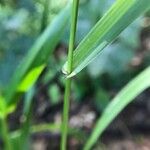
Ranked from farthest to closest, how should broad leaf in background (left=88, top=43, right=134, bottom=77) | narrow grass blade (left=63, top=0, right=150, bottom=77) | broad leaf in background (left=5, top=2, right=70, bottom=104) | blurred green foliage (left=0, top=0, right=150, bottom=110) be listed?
broad leaf in background (left=88, top=43, right=134, bottom=77) < blurred green foliage (left=0, top=0, right=150, bottom=110) < broad leaf in background (left=5, top=2, right=70, bottom=104) < narrow grass blade (left=63, top=0, right=150, bottom=77)

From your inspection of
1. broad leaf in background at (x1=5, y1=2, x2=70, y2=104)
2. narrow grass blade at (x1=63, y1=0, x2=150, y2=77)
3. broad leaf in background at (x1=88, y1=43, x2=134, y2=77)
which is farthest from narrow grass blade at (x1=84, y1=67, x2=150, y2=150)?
broad leaf in background at (x1=88, y1=43, x2=134, y2=77)

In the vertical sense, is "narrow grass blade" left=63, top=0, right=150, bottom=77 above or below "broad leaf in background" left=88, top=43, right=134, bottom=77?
Answer: below

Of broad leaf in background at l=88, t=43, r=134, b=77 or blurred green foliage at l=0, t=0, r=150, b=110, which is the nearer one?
blurred green foliage at l=0, t=0, r=150, b=110

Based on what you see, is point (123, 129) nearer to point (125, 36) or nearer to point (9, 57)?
point (125, 36)

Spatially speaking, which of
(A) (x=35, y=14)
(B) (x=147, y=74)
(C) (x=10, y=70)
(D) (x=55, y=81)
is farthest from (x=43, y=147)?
(B) (x=147, y=74)

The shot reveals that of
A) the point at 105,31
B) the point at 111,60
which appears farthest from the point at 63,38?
the point at 105,31

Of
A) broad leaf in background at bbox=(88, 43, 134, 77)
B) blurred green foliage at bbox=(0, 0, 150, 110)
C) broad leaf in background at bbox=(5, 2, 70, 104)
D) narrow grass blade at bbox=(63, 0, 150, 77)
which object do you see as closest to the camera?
narrow grass blade at bbox=(63, 0, 150, 77)

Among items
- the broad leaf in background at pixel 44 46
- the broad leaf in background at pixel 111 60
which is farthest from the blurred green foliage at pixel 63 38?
the broad leaf in background at pixel 44 46

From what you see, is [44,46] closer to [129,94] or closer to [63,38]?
[129,94]

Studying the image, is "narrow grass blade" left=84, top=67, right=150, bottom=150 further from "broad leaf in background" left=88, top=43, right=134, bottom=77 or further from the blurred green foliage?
"broad leaf in background" left=88, top=43, right=134, bottom=77
